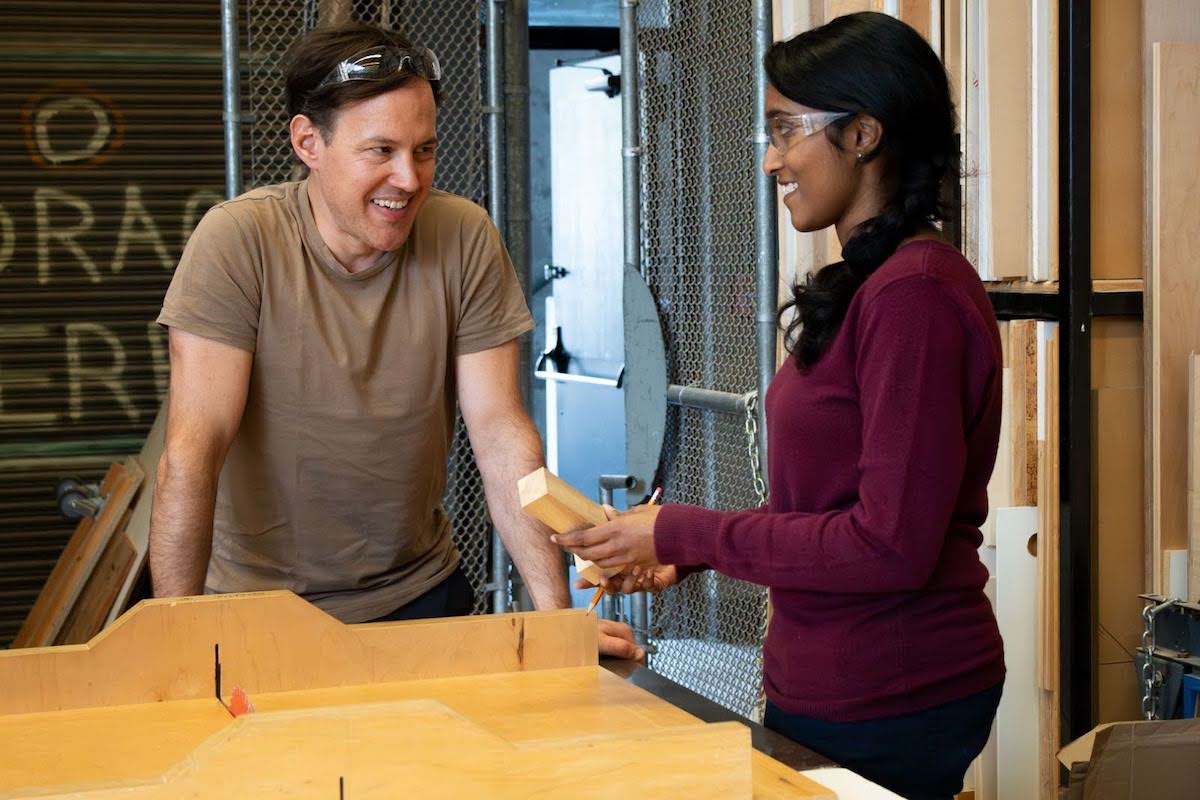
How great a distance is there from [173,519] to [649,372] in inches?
109

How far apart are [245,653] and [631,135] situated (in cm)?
333

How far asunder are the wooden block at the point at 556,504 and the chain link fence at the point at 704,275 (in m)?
2.38

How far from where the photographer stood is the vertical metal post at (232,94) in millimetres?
4406

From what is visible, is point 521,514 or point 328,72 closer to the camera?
point 328,72

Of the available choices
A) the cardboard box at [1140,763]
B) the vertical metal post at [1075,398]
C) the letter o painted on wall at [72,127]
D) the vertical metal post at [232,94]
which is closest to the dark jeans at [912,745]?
the cardboard box at [1140,763]

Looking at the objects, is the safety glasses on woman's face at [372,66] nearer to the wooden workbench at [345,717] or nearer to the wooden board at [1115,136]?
the wooden workbench at [345,717]

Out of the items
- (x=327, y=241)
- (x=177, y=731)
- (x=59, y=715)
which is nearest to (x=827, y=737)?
(x=177, y=731)

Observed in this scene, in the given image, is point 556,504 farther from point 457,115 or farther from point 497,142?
point 457,115

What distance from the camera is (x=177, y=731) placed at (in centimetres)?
196

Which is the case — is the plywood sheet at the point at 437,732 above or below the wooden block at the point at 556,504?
below

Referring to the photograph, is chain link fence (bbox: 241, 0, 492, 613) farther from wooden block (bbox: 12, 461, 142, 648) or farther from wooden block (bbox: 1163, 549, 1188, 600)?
wooden block (bbox: 1163, 549, 1188, 600)

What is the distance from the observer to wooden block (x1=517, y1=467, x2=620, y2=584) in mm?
2176

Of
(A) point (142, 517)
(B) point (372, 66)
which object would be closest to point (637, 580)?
(B) point (372, 66)

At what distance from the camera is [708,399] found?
477cm
